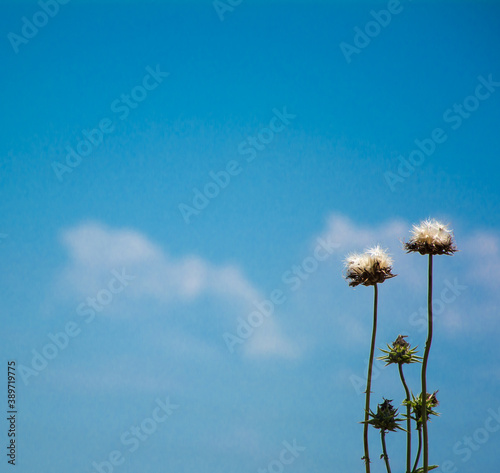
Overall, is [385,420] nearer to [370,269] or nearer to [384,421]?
[384,421]

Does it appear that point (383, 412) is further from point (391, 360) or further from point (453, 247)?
point (453, 247)

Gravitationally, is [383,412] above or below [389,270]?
below

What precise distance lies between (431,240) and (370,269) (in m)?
1.02

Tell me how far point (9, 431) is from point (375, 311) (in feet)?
47.1

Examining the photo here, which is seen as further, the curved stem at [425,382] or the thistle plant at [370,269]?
the thistle plant at [370,269]

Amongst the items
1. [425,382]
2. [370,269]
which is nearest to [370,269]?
[370,269]

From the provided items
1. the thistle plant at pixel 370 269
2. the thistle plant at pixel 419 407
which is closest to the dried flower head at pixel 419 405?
the thistle plant at pixel 419 407

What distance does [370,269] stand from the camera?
8.87 meters

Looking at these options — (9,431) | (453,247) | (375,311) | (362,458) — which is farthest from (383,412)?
(9,431)

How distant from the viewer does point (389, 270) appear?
8930 mm

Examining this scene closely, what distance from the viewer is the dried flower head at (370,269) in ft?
29.1

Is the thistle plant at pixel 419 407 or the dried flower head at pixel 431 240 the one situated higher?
the dried flower head at pixel 431 240

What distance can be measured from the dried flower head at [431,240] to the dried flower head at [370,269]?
1.49 ft

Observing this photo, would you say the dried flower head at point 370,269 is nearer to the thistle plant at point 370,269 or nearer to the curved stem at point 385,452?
the thistle plant at point 370,269
